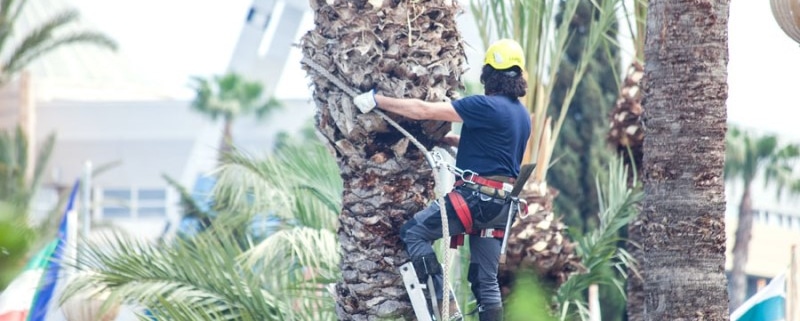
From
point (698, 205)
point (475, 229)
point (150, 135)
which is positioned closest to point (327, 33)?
point (475, 229)

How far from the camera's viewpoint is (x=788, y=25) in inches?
353

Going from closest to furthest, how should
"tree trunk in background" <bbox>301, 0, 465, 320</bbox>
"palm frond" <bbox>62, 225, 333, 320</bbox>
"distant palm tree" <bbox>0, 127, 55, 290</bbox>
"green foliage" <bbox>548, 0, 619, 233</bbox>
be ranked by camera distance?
"distant palm tree" <bbox>0, 127, 55, 290</bbox> < "tree trunk in background" <bbox>301, 0, 465, 320</bbox> < "palm frond" <bbox>62, 225, 333, 320</bbox> < "green foliage" <bbox>548, 0, 619, 233</bbox>

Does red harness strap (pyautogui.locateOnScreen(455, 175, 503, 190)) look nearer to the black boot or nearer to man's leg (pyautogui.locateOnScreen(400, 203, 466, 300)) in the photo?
man's leg (pyautogui.locateOnScreen(400, 203, 466, 300))

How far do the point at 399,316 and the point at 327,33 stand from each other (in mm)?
1721

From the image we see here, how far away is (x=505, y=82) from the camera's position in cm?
859

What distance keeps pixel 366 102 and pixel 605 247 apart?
419 centimetres

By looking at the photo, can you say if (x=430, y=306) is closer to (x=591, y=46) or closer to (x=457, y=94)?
(x=457, y=94)

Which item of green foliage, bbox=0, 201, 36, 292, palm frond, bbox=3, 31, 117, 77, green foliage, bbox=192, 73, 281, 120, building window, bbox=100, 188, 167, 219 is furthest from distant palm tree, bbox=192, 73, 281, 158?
green foliage, bbox=0, 201, 36, 292

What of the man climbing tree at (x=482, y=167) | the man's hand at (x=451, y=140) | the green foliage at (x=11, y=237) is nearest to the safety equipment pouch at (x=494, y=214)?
the man climbing tree at (x=482, y=167)

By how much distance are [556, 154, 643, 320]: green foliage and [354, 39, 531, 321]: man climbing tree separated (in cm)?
310

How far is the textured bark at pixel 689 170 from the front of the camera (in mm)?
8031

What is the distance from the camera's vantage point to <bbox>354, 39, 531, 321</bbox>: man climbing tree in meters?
8.30

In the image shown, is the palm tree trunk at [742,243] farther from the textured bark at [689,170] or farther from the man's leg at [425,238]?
the man's leg at [425,238]

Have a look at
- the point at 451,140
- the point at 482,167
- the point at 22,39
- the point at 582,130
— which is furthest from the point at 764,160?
the point at 482,167
